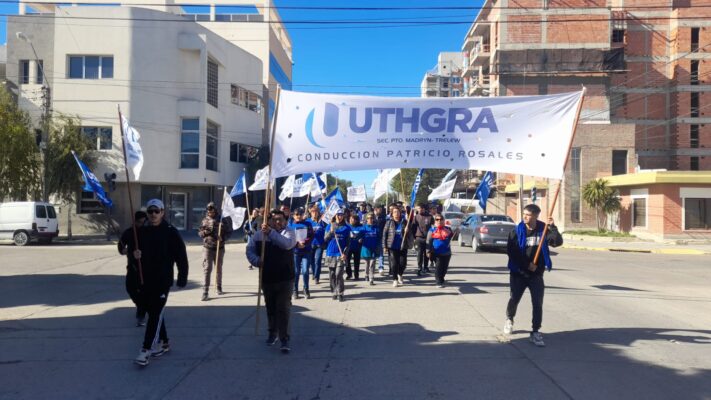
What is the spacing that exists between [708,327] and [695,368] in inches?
98.5

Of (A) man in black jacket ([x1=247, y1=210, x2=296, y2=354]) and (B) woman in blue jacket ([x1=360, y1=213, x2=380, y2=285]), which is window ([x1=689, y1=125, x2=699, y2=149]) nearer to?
(B) woman in blue jacket ([x1=360, y1=213, x2=380, y2=285])

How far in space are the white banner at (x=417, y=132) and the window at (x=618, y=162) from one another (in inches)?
1410

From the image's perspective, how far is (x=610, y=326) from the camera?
746cm

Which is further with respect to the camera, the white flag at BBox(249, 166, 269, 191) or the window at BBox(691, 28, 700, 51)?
the window at BBox(691, 28, 700, 51)

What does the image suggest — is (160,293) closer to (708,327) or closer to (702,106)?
(708,327)

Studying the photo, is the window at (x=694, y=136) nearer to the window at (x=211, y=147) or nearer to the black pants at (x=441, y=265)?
the window at (x=211, y=147)

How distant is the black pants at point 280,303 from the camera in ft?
20.0

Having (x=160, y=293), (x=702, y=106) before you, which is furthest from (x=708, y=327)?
(x=702, y=106)

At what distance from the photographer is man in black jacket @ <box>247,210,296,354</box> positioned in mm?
6129

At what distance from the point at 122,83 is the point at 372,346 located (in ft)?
90.2

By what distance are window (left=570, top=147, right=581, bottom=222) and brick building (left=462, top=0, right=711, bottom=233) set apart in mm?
310

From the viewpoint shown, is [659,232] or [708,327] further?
[659,232]

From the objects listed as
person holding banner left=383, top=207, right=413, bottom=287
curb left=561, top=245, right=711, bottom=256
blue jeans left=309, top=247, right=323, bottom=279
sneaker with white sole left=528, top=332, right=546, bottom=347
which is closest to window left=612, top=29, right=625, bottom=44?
curb left=561, top=245, right=711, bottom=256

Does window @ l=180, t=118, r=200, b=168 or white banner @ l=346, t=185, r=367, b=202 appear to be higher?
window @ l=180, t=118, r=200, b=168
